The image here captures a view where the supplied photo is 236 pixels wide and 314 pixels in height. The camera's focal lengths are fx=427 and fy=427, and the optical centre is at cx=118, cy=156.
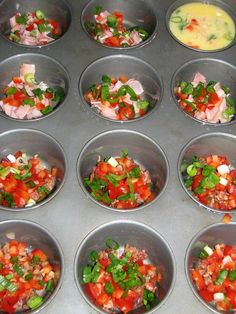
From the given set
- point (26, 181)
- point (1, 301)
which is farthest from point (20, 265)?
point (26, 181)

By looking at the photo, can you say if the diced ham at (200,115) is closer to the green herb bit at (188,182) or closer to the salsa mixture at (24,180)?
the green herb bit at (188,182)

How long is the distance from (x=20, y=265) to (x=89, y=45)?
167cm

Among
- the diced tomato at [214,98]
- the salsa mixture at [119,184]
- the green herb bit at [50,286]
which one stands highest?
the diced tomato at [214,98]

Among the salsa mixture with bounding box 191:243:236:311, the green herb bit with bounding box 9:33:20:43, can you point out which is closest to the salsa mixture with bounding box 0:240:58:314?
the salsa mixture with bounding box 191:243:236:311

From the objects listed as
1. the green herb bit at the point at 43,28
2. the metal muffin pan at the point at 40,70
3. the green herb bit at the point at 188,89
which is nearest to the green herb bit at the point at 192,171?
the green herb bit at the point at 188,89

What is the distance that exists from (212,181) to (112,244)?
2.53 feet

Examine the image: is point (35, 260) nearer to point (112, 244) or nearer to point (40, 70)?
point (112, 244)

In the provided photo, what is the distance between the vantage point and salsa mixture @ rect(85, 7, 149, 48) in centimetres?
352

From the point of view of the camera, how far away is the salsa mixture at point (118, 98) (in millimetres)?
3096

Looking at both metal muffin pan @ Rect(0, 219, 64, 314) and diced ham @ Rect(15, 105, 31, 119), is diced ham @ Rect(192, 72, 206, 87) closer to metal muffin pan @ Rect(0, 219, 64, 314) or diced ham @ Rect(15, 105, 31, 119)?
diced ham @ Rect(15, 105, 31, 119)

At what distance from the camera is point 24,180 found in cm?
281

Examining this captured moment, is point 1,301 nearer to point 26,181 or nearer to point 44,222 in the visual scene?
point 44,222

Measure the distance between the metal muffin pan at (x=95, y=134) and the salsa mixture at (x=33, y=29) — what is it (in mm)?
298

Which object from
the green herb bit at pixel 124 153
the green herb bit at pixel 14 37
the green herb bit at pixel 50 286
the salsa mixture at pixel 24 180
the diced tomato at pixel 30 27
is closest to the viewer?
the green herb bit at pixel 50 286
